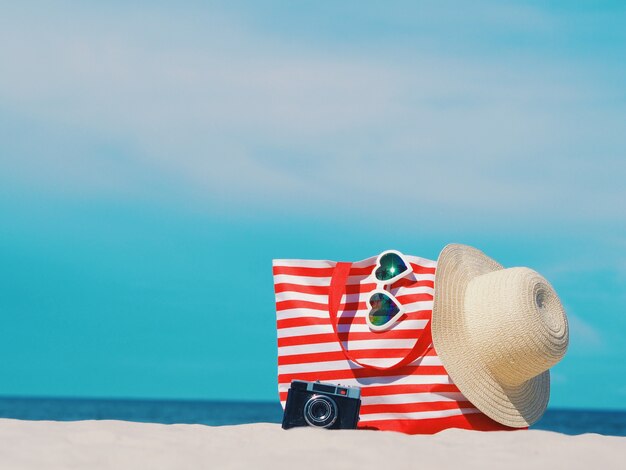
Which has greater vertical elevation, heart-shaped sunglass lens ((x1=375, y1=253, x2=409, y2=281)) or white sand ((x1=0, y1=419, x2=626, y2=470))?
heart-shaped sunglass lens ((x1=375, y1=253, x2=409, y2=281))

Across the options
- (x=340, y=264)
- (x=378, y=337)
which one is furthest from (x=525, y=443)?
(x=340, y=264)

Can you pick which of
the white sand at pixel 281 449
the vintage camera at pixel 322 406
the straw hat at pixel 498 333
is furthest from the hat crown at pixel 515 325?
the vintage camera at pixel 322 406

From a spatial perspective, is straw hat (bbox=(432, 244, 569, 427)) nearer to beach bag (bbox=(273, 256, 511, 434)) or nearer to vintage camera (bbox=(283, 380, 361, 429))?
beach bag (bbox=(273, 256, 511, 434))

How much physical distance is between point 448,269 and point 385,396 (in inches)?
28.6

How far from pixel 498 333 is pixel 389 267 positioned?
0.68m

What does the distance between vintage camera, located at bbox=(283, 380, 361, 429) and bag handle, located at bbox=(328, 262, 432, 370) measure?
0.31 metres

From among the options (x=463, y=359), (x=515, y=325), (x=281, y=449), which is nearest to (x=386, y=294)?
(x=463, y=359)

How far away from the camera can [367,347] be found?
14.7ft

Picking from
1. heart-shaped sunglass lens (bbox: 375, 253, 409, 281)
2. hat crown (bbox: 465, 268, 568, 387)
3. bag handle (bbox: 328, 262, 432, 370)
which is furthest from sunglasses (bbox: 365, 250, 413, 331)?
hat crown (bbox: 465, 268, 568, 387)

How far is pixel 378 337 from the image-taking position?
4480 mm

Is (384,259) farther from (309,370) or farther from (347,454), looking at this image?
(347,454)

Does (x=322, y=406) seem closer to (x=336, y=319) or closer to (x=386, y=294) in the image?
(x=336, y=319)

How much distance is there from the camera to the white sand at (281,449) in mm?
2986

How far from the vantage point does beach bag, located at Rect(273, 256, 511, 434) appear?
4.36 metres
